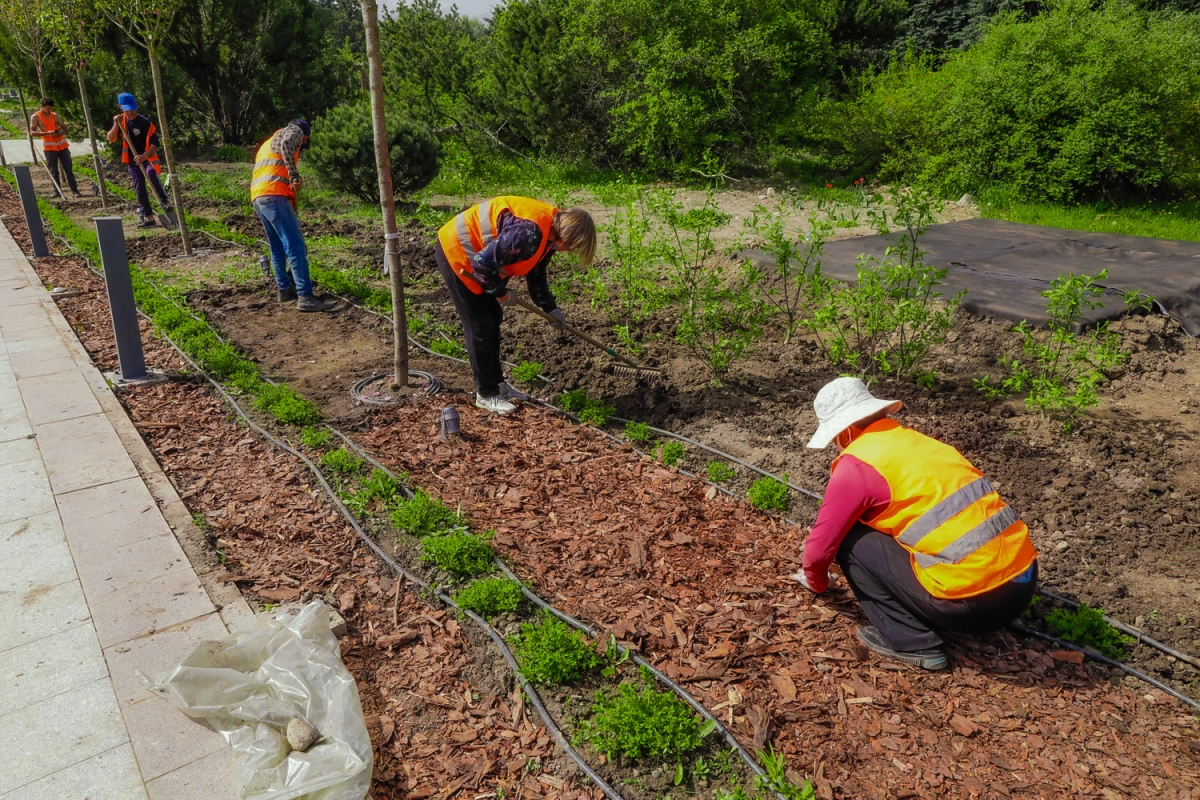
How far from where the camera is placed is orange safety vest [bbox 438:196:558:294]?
16.1 feet

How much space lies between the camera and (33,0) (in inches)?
479

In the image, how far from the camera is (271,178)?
285 inches

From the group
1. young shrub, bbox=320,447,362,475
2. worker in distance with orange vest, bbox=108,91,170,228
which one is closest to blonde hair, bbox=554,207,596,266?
young shrub, bbox=320,447,362,475

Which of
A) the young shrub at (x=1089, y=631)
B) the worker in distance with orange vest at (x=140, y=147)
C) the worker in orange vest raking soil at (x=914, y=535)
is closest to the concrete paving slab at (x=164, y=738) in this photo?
the worker in orange vest raking soil at (x=914, y=535)

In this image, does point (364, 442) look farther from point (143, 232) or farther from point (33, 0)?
point (33, 0)

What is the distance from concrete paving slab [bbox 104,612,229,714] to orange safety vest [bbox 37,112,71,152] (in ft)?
45.1

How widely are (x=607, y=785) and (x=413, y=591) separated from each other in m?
1.46

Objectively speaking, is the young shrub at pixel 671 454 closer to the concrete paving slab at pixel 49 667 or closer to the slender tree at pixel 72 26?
the concrete paving slab at pixel 49 667

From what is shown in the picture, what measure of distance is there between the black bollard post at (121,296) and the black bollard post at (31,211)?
17.2 ft

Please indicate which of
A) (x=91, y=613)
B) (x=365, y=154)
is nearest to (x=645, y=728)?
(x=91, y=613)

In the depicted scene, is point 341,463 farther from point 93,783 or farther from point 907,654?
point 907,654

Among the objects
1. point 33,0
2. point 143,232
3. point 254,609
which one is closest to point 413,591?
point 254,609

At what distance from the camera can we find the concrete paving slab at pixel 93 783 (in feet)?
8.42

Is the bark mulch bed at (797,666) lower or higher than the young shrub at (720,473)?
lower
